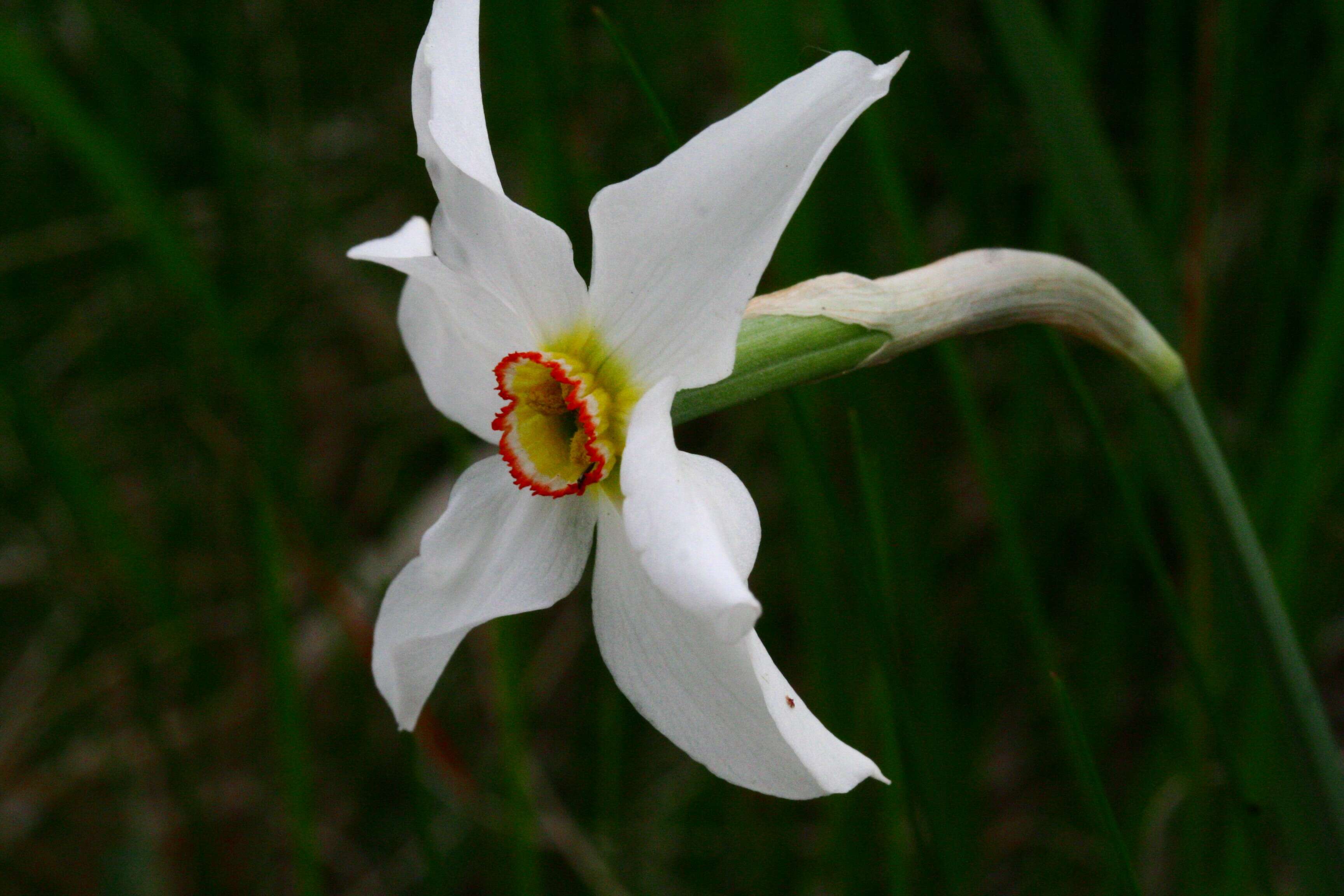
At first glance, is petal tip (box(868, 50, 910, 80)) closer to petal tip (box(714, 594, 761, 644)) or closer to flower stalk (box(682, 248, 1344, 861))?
flower stalk (box(682, 248, 1344, 861))

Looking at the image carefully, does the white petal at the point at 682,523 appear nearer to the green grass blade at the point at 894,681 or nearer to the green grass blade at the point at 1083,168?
the green grass blade at the point at 894,681

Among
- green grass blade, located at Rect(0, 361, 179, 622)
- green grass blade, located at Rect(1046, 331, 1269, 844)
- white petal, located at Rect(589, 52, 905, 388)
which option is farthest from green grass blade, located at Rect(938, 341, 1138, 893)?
green grass blade, located at Rect(0, 361, 179, 622)

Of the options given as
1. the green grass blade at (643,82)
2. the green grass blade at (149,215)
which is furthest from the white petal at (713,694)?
the green grass blade at (149,215)

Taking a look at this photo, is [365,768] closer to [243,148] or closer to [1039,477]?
[243,148]

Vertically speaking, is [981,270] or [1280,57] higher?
[1280,57]

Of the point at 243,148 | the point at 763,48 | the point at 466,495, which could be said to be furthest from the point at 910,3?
the point at 243,148

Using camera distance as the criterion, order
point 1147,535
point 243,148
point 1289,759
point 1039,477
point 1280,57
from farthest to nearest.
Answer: point 243,148 → point 1039,477 → point 1280,57 → point 1147,535 → point 1289,759

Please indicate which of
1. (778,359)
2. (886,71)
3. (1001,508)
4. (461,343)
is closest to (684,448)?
(1001,508)
